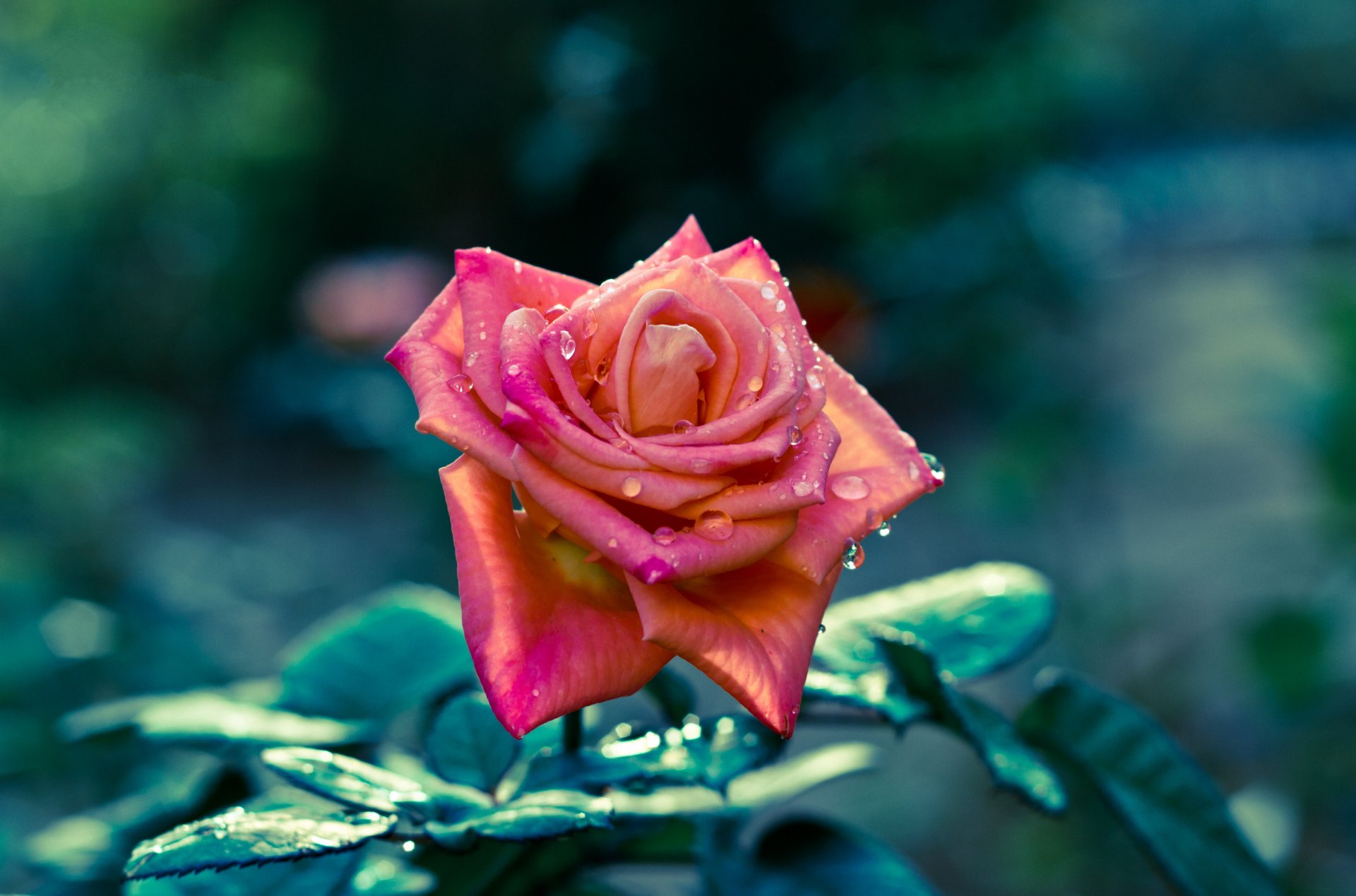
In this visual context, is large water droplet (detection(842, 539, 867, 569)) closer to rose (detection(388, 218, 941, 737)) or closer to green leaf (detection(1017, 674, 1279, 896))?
rose (detection(388, 218, 941, 737))

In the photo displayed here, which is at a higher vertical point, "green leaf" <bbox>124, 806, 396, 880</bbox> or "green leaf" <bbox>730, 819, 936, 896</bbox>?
"green leaf" <bbox>124, 806, 396, 880</bbox>

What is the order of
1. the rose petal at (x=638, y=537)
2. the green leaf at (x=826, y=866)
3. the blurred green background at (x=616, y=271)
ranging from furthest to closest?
the blurred green background at (x=616, y=271) < the green leaf at (x=826, y=866) < the rose petal at (x=638, y=537)

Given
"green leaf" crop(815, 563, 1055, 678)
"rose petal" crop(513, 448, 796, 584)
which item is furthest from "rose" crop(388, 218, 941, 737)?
"green leaf" crop(815, 563, 1055, 678)

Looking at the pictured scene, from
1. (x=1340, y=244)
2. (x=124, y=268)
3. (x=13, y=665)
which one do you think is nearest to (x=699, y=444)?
(x=13, y=665)

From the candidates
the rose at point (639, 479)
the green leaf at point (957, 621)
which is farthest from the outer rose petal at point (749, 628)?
the green leaf at point (957, 621)

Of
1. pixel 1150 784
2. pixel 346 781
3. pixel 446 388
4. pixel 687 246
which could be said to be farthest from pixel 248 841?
pixel 1150 784

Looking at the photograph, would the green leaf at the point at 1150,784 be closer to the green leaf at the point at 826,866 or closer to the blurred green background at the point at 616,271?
the green leaf at the point at 826,866

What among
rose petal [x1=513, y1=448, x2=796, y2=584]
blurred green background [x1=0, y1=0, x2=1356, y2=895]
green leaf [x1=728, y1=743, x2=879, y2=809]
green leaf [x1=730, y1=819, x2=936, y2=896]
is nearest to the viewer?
rose petal [x1=513, y1=448, x2=796, y2=584]

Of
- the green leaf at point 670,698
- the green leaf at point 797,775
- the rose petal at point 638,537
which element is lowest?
the green leaf at point 797,775
